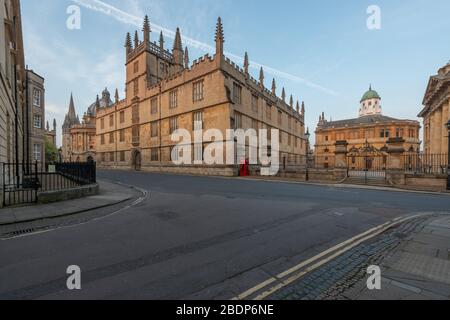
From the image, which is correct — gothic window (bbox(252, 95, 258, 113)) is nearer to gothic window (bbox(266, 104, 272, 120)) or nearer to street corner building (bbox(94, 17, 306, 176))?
street corner building (bbox(94, 17, 306, 176))

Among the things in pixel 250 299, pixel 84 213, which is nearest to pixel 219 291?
pixel 250 299

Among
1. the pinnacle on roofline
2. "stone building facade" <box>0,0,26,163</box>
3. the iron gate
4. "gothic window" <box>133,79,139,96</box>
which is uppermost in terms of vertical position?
the pinnacle on roofline

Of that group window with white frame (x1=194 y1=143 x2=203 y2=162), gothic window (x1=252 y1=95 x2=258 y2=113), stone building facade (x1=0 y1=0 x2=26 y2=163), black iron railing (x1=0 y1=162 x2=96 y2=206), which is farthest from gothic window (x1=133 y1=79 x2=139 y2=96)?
black iron railing (x1=0 y1=162 x2=96 y2=206)

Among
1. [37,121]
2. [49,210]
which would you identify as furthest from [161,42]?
[49,210]

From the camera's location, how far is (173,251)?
4.04 metres

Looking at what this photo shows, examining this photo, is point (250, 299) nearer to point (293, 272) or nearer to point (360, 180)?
point (293, 272)

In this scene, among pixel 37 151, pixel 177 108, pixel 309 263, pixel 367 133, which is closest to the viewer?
pixel 309 263

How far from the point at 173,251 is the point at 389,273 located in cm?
370

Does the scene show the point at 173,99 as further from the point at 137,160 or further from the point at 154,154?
the point at 137,160

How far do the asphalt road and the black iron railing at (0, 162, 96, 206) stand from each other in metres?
4.22

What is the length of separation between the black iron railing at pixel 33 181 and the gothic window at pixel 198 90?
1837cm

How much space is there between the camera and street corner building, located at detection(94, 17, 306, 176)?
2620 cm

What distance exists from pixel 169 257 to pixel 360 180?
18886 millimetres

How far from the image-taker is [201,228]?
543 cm
